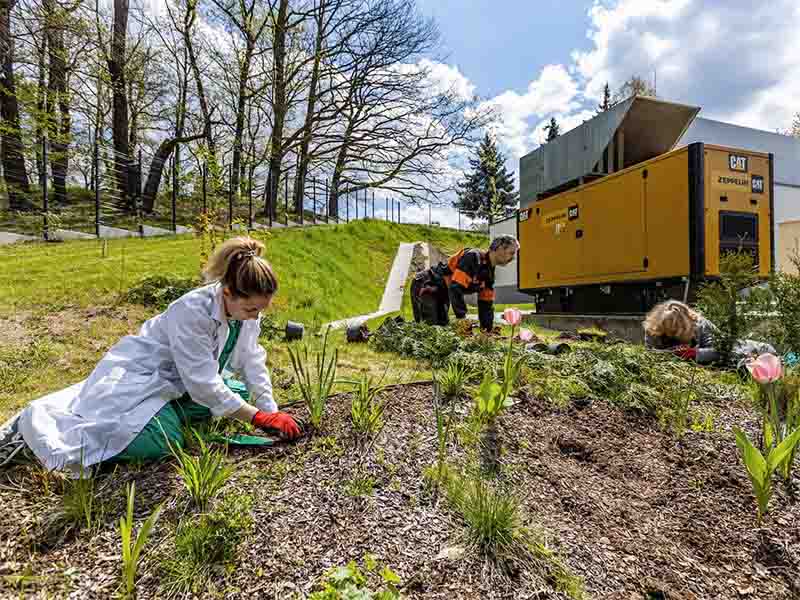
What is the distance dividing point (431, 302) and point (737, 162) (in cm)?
505

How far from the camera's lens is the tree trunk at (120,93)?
13258mm

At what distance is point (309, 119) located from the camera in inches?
661

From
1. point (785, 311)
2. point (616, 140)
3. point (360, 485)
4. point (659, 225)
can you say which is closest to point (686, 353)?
point (785, 311)

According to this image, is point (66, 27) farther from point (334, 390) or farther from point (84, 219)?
point (334, 390)

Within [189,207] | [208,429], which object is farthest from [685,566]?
[189,207]

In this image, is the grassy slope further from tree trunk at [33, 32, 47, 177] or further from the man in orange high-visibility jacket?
tree trunk at [33, 32, 47, 177]

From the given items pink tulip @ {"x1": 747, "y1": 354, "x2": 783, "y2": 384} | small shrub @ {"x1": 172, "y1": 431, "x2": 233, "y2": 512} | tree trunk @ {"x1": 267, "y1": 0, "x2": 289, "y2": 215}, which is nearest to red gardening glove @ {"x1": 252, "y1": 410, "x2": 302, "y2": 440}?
small shrub @ {"x1": 172, "y1": 431, "x2": 233, "y2": 512}

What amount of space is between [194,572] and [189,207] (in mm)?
15805

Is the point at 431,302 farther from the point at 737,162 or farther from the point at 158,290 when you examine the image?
the point at 737,162

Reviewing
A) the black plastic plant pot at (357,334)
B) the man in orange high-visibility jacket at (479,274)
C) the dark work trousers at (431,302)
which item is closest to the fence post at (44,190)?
the black plastic plant pot at (357,334)

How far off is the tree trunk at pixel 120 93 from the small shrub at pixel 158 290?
9520mm

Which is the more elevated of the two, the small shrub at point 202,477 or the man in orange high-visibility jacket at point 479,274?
the man in orange high-visibility jacket at point 479,274

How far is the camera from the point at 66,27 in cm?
923

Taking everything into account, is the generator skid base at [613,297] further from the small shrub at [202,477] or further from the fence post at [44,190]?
the fence post at [44,190]
